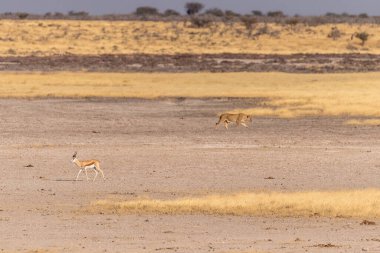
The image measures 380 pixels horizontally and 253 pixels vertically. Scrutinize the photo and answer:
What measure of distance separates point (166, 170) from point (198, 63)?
37352mm

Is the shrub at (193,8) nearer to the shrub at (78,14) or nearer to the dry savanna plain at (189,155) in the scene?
the shrub at (78,14)

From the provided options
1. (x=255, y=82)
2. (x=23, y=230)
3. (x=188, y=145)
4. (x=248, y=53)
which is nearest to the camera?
(x=23, y=230)

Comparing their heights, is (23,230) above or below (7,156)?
above

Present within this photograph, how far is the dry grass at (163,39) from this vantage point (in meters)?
71.4

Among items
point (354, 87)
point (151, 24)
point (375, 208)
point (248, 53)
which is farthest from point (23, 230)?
point (151, 24)

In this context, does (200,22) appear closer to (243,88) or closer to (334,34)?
(334,34)

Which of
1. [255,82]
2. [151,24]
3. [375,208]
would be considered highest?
[375,208]

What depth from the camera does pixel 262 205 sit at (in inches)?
639

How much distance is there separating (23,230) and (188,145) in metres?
11.6

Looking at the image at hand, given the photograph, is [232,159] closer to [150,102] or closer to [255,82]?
[150,102]

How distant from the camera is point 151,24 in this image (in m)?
93.2

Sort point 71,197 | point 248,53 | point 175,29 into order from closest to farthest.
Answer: point 71,197 < point 248,53 < point 175,29

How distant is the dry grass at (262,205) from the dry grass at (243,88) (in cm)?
1373

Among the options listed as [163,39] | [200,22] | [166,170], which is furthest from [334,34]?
[166,170]
